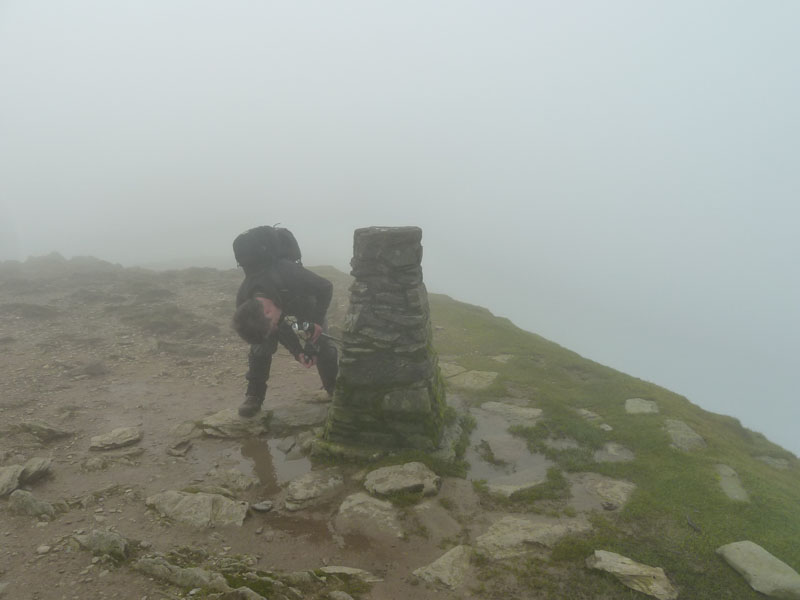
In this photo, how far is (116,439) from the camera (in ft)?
35.8

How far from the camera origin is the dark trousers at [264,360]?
12.2 metres

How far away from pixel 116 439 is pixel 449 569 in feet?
27.7

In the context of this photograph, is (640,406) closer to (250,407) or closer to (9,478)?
(250,407)

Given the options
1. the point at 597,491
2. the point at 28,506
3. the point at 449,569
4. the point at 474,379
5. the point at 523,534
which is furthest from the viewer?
the point at 474,379

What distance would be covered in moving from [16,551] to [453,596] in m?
6.29

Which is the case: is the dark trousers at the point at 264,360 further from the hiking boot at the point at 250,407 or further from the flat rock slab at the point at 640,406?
the flat rock slab at the point at 640,406

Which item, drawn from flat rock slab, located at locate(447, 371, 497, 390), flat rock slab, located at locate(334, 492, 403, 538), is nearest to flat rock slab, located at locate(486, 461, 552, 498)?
flat rock slab, located at locate(334, 492, 403, 538)

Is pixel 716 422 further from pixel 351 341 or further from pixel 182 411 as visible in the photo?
pixel 182 411

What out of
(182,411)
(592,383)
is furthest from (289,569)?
(592,383)

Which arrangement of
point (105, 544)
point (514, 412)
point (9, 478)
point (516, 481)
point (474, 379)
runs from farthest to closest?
point (474, 379)
point (514, 412)
point (516, 481)
point (9, 478)
point (105, 544)

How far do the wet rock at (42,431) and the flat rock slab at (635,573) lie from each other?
37.7 feet

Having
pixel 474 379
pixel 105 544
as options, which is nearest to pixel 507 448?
pixel 474 379

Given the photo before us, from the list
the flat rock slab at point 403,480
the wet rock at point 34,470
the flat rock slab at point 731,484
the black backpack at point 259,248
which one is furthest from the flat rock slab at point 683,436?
the wet rock at point 34,470

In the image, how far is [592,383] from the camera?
580 inches
